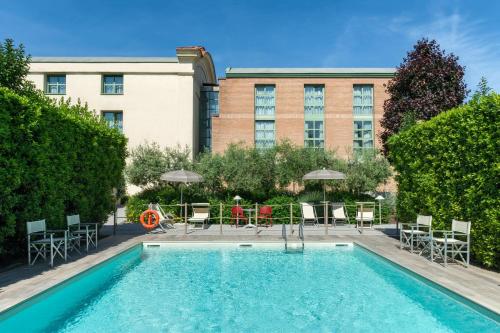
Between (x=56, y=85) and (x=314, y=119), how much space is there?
1897 cm

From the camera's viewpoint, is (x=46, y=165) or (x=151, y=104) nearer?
(x=46, y=165)

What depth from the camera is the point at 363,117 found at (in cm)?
2648

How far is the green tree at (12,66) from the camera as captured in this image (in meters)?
9.38

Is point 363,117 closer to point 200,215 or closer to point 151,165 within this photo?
point 151,165

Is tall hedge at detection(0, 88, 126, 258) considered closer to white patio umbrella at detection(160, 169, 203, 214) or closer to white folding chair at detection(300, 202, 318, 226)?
white patio umbrella at detection(160, 169, 203, 214)

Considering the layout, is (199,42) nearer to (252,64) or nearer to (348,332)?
(252,64)

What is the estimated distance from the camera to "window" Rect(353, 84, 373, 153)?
26484 millimetres

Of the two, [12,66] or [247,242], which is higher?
[12,66]

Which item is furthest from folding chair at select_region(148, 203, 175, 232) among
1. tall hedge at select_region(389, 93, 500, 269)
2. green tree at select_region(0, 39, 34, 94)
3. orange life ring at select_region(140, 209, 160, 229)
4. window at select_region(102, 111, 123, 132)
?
window at select_region(102, 111, 123, 132)

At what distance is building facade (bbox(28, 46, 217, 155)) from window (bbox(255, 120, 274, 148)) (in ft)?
16.4

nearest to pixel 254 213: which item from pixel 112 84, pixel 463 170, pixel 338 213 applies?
pixel 338 213

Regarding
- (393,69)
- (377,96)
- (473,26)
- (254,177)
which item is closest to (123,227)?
(254,177)

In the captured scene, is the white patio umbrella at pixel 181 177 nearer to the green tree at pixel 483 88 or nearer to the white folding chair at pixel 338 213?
the white folding chair at pixel 338 213

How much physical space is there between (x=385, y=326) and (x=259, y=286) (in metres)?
2.77
